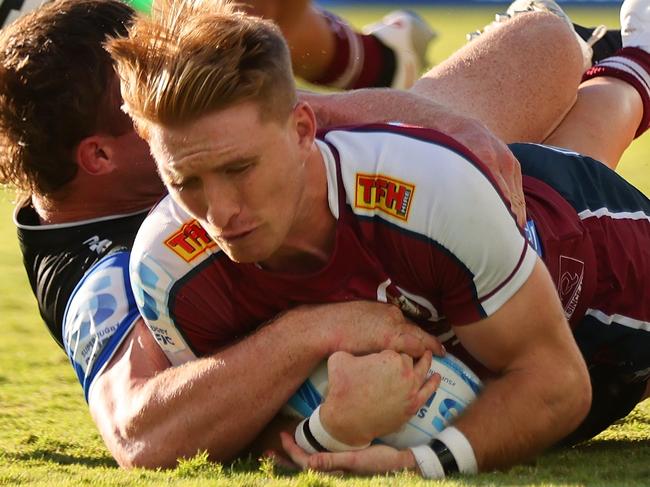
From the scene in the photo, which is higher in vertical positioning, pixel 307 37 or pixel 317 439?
pixel 317 439

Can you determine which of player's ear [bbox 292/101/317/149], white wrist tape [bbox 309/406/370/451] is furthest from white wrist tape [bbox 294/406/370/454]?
player's ear [bbox 292/101/317/149]

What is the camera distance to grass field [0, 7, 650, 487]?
3.44 meters

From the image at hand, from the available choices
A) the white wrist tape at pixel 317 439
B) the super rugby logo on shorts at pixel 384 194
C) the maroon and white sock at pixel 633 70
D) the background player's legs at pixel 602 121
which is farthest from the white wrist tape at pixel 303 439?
the maroon and white sock at pixel 633 70

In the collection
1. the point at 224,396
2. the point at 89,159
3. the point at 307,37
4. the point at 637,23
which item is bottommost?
the point at 307,37

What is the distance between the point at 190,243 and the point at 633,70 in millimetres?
2762

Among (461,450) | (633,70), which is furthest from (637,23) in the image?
(461,450)

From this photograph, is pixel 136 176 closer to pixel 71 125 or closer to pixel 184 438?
pixel 71 125

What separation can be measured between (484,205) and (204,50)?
0.91 metres

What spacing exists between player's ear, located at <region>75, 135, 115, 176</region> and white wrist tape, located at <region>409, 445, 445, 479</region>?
195cm

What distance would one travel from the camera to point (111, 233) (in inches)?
190

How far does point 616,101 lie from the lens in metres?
5.54

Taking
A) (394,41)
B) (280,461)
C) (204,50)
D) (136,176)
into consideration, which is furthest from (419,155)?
(394,41)

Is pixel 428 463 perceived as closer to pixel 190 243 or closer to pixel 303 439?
pixel 303 439

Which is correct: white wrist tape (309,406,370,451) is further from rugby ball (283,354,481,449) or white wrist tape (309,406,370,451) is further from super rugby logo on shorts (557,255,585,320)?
super rugby logo on shorts (557,255,585,320)
